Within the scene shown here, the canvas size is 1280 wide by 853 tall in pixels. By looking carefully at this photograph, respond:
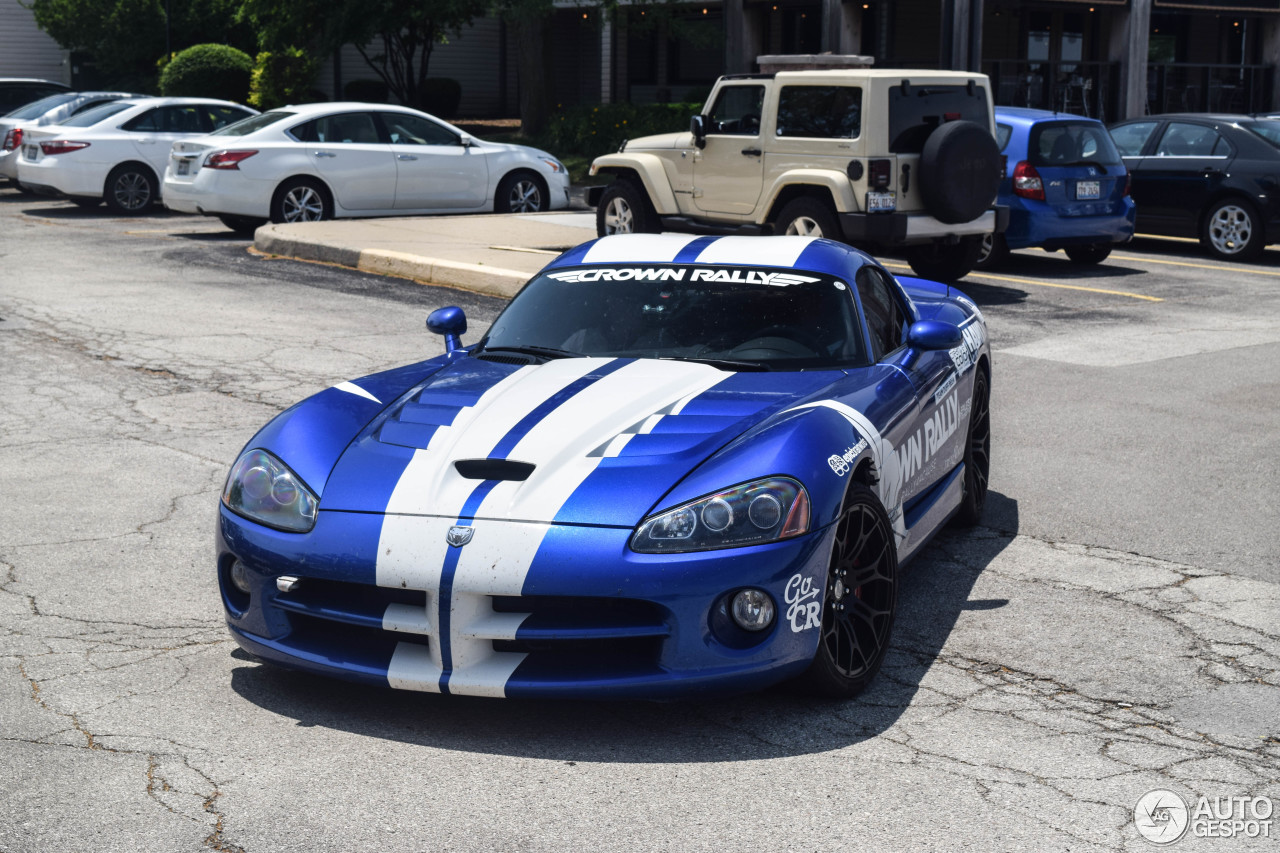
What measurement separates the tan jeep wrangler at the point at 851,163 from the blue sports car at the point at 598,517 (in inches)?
307

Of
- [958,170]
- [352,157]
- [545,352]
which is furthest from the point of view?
[352,157]

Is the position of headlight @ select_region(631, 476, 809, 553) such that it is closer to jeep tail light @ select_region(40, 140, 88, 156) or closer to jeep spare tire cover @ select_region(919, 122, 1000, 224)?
jeep spare tire cover @ select_region(919, 122, 1000, 224)

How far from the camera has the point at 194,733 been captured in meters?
4.18

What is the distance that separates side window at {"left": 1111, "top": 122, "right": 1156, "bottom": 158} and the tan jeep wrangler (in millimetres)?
4181

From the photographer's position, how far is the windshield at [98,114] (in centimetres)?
2028

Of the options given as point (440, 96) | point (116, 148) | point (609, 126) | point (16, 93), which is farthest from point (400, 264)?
point (440, 96)

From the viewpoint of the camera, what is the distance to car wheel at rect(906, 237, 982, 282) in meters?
13.9

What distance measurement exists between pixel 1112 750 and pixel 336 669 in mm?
2187

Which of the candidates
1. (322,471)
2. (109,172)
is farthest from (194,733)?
(109,172)

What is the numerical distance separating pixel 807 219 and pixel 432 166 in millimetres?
6093

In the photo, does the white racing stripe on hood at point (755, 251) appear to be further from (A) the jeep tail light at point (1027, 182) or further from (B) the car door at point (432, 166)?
(B) the car door at point (432, 166)

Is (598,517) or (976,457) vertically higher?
(598,517)

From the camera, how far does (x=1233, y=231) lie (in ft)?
53.7

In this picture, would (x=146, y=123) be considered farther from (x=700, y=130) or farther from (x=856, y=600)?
(x=856, y=600)
